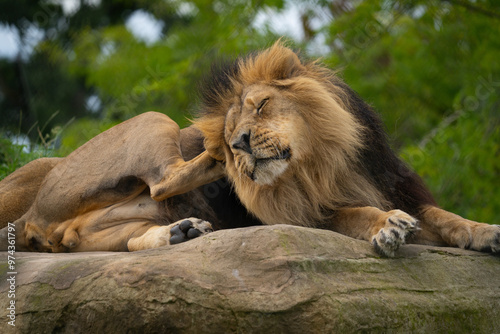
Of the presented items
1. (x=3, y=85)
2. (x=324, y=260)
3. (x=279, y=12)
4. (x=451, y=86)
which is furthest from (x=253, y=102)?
(x=451, y=86)

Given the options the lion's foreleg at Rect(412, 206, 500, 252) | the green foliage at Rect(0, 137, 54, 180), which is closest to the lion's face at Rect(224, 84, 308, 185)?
the lion's foreleg at Rect(412, 206, 500, 252)

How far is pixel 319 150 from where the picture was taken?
11.4 ft

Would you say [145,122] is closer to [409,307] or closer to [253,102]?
[253,102]

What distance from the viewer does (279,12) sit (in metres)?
8.35

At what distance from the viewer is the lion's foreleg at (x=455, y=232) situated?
3.21 metres

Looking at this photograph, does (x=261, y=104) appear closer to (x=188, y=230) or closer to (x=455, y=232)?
(x=188, y=230)

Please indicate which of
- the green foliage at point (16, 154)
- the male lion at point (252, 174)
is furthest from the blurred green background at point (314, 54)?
the male lion at point (252, 174)

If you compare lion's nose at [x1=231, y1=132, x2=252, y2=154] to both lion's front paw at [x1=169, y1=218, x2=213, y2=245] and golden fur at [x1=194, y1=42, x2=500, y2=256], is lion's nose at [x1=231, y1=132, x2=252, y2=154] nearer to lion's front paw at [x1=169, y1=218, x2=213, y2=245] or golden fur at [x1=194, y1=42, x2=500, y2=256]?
golden fur at [x1=194, y1=42, x2=500, y2=256]

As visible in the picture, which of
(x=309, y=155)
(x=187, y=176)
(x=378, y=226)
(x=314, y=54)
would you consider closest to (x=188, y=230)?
(x=187, y=176)

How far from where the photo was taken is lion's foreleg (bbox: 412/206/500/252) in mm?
3209

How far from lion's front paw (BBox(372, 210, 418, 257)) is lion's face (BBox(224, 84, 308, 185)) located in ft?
2.20

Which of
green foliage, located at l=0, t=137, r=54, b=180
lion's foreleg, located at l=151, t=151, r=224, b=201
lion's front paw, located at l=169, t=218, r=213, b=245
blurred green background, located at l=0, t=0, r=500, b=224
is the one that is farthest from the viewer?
blurred green background, located at l=0, t=0, r=500, b=224

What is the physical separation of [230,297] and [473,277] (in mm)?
1311

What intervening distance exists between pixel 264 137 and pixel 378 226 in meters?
0.78
